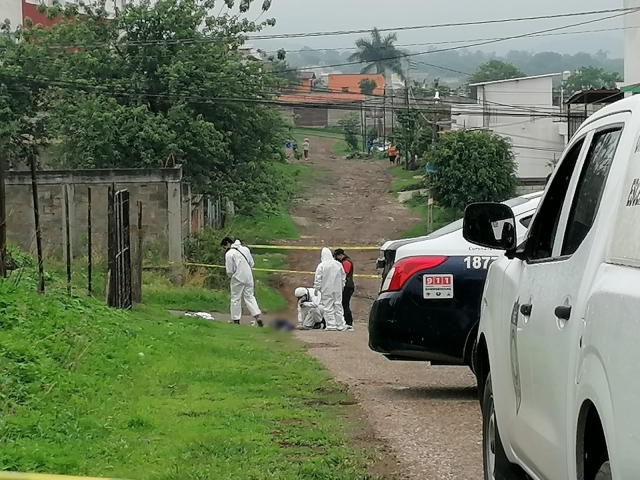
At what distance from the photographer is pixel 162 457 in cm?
671

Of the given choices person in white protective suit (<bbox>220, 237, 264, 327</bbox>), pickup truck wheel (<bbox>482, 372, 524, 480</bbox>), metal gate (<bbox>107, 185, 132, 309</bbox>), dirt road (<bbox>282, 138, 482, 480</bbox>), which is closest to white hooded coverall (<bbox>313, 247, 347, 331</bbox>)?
person in white protective suit (<bbox>220, 237, 264, 327</bbox>)

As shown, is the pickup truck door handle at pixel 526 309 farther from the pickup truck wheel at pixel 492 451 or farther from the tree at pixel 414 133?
the tree at pixel 414 133

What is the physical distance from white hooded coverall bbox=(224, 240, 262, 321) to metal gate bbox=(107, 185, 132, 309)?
336 cm

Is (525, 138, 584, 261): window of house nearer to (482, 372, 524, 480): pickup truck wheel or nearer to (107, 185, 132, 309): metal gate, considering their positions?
(482, 372, 524, 480): pickup truck wheel

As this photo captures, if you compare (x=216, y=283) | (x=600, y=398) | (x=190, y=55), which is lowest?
(x=216, y=283)

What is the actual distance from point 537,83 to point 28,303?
183ft

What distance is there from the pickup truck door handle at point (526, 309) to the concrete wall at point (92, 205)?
21.5 metres

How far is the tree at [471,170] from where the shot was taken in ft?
142

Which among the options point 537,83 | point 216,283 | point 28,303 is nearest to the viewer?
point 28,303

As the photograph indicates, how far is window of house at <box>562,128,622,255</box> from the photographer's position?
13.3 ft

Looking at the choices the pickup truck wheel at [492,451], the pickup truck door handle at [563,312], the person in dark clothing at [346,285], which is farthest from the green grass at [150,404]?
the person in dark clothing at [346,285]

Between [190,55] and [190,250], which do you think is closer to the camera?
[190,250]

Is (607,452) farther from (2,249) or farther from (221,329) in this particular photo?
(221,329)

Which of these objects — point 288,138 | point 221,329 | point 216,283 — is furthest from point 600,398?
point 288,138
